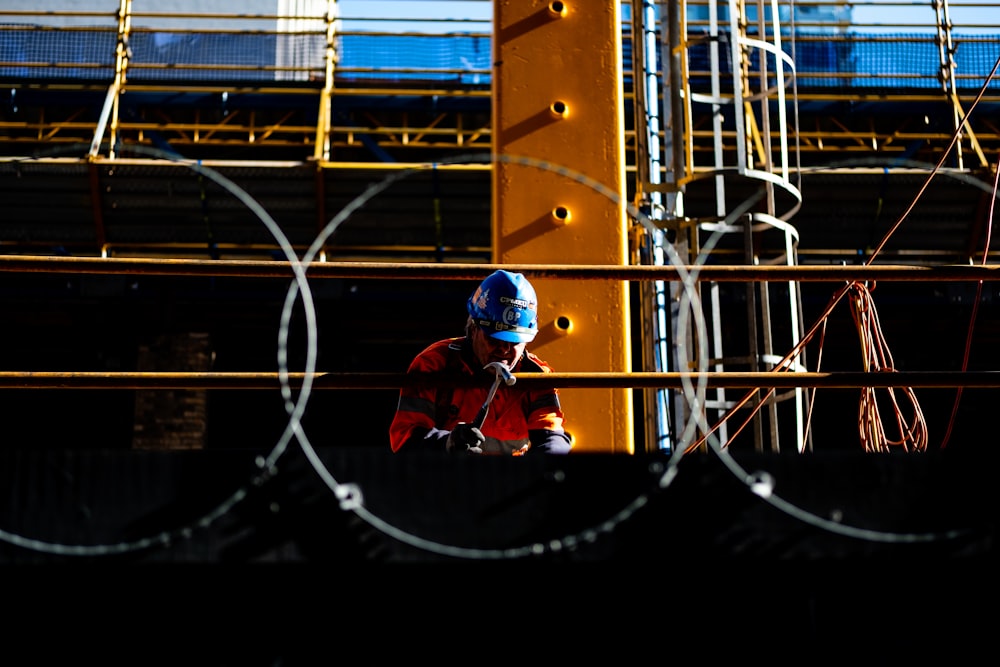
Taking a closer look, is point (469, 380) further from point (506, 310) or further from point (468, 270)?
point (506, 310)

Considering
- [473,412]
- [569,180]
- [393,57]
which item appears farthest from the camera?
[393,57]

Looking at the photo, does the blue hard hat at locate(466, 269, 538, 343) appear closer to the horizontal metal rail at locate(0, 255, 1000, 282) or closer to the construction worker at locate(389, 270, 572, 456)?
the construction worker at locate(389, 270, 572, 456)

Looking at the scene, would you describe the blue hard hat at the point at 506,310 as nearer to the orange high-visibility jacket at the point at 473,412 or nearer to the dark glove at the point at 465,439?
the orange high-visibility jacket at the point at 473,412

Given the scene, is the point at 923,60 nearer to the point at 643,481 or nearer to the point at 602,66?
the point at 602,66

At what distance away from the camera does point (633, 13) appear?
7922 mm

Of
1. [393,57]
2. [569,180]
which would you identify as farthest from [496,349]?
[393,57]

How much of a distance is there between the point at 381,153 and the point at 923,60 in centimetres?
895

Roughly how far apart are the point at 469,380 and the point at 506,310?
1.08 metres

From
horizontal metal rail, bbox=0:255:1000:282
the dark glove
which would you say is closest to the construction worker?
the dark glove

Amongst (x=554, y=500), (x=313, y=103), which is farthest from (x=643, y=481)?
(x=313, y=103)

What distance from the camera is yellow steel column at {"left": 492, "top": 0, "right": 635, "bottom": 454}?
6.83 metres

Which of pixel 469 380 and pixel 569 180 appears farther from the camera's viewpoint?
pixel 569 180

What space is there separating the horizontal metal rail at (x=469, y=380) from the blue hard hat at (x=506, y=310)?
0.96 meters

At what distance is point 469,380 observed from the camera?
442cm
